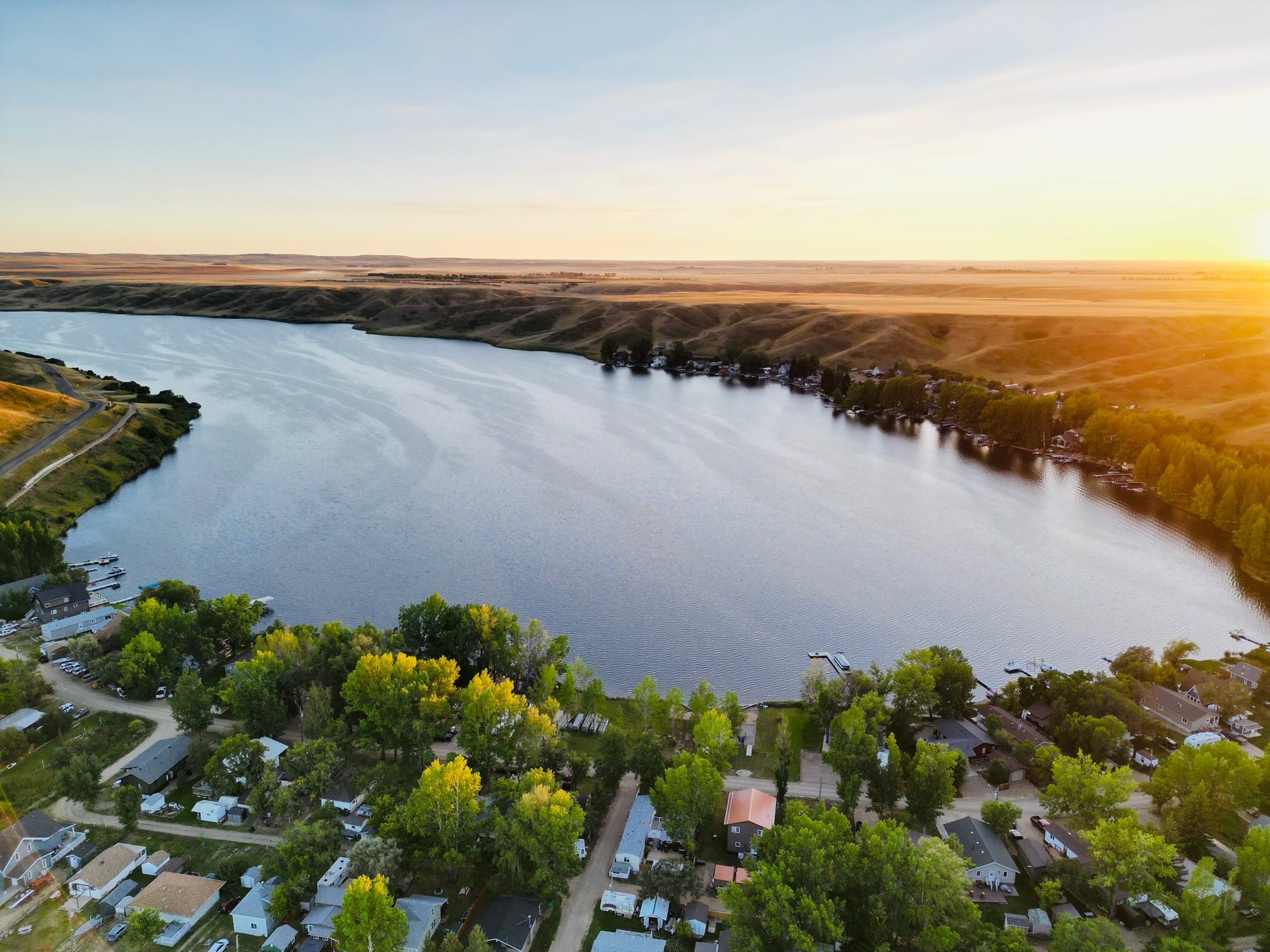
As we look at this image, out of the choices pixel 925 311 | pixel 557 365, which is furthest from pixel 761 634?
pixel 925 311

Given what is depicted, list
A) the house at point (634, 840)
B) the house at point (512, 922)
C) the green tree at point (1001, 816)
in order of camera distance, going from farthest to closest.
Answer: the green tree at point (1001, 816)
the house at point (634, 840)
the house at point (512, 922)

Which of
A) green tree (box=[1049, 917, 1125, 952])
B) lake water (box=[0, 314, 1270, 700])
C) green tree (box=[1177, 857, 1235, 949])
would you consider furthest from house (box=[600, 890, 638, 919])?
green tree (box=[1177, 857, 1235, 949])

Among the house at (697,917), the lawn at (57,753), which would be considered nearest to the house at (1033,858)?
the house at (697,917)

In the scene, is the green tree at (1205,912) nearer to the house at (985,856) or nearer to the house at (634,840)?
the house at (985,856)

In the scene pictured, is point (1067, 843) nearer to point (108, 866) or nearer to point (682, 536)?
point (682, 536)

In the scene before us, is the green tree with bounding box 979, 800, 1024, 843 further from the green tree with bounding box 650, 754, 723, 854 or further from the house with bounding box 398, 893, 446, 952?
the house with bounding box 398, 893, 446, 952

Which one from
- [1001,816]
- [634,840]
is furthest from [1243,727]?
[634,840]
